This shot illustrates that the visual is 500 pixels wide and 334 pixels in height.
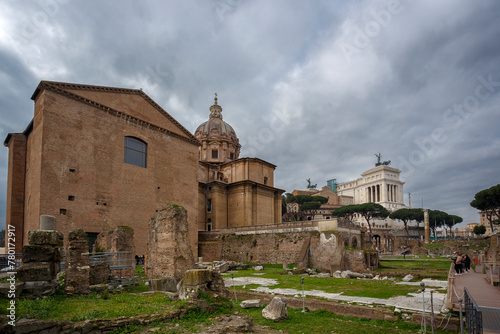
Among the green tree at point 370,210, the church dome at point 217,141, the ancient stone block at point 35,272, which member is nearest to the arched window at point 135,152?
the ancient stone block at point 35,272

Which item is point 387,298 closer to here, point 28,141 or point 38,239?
point 38,239

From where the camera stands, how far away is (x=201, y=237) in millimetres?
35000

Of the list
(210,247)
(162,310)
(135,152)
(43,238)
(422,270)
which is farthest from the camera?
(210,247)

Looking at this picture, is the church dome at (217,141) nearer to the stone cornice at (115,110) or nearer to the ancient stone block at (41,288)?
the stone cornice at (115,110)

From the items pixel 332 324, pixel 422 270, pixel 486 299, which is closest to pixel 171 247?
pixel 332 324

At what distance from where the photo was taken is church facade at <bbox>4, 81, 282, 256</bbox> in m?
22.3

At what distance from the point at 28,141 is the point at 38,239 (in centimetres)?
2086

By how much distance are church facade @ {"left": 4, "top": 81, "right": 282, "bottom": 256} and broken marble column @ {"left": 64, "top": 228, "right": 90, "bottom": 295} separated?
8.30m

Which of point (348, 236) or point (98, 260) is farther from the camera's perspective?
point (348, 236)

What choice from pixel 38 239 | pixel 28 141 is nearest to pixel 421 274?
pixel 38 239

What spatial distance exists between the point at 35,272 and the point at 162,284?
4546 mm

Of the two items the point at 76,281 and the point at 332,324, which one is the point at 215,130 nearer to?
the point at 76,281

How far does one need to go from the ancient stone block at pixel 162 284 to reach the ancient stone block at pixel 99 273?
1.97m

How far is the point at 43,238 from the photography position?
10.1m
